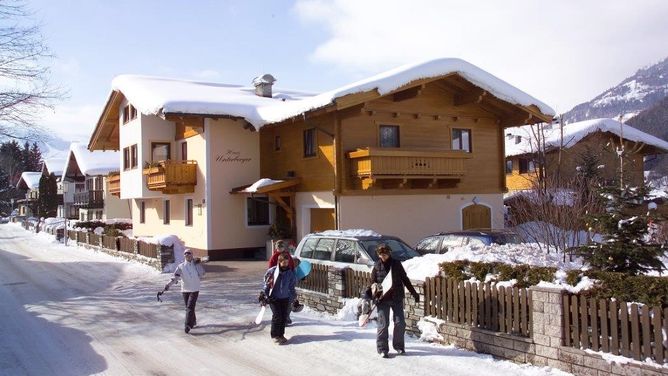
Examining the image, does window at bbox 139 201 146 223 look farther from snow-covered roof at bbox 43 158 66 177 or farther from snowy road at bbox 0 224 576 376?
snow-covered roof at bbox 43 158 66 177

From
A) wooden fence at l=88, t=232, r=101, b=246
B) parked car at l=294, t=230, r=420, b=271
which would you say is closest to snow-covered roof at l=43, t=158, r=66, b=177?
wooden fence at l=88, t=232, r=101, b=246

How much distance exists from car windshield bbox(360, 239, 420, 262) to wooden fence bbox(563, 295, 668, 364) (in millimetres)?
4899

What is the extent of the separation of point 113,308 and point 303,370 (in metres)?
6.94

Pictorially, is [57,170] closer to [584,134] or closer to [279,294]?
[584,134]

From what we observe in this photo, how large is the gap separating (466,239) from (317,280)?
15.9ft

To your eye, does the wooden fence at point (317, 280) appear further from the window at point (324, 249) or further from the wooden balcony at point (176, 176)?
the wooden balcony at point (176, 176)

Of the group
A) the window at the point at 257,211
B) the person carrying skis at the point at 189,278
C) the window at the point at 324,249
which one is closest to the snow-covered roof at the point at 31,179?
the window at the point at 257,211

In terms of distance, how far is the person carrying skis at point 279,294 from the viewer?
Answer: 9.53 metres

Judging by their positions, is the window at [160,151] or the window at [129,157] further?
the window at [129,157]

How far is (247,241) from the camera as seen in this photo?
2456 centimetres

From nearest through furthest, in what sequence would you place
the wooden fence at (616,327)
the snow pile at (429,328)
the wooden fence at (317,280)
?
the wooden fence at (616,327)
the snow pile at (429,328)
the wooden fence at (317,280)

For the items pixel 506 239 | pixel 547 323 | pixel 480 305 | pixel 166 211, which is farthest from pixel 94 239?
pixel 547 323

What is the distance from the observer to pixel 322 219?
22.7 meters

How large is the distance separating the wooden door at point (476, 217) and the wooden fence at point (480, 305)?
623 inches
